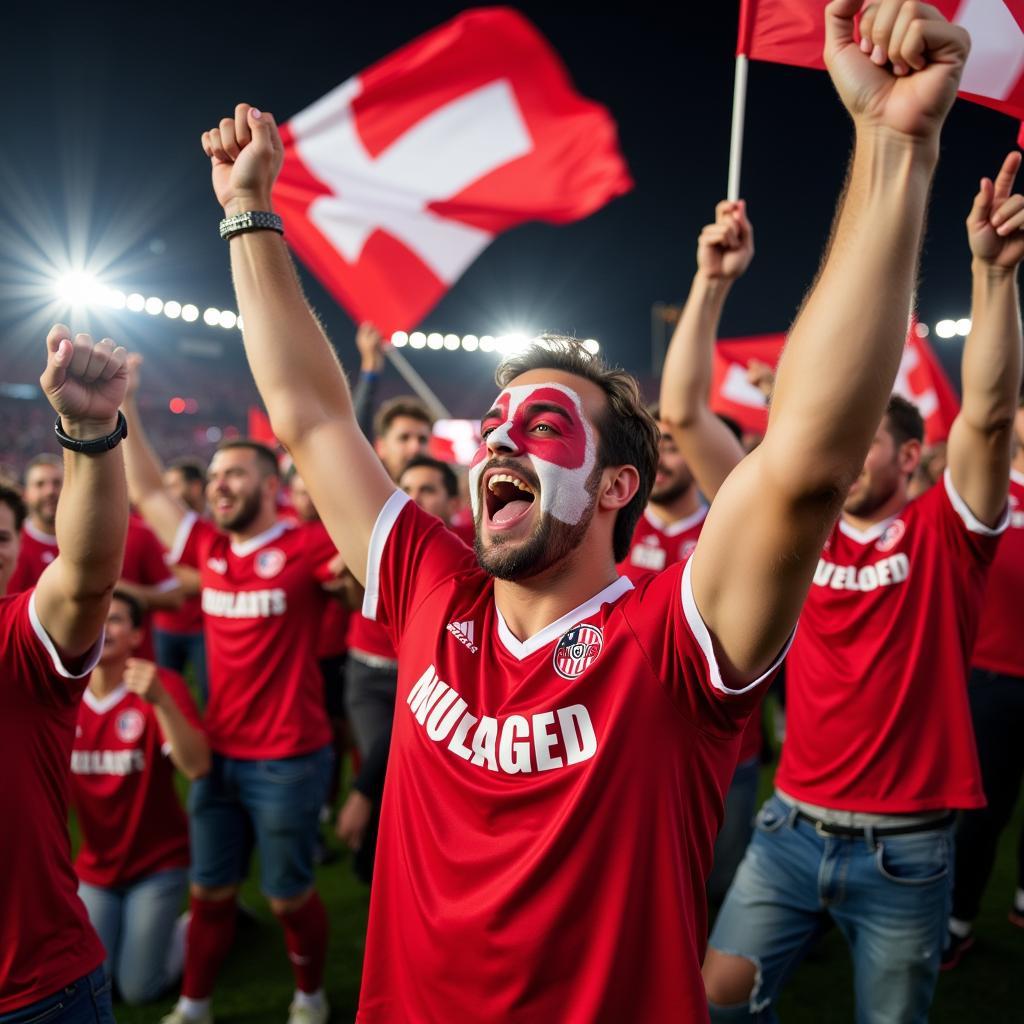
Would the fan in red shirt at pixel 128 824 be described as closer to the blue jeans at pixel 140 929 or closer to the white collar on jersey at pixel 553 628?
the blue jeans at pixel 140 929

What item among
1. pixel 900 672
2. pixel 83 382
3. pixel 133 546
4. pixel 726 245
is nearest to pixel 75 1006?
pixel 83 382

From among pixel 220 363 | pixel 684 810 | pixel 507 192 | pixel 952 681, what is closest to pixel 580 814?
pixel 684 810

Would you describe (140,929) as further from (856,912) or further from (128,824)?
(856,912)

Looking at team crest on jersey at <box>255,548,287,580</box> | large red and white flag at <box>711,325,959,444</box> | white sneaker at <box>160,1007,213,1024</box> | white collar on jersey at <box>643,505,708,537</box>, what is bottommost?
white sneaker at <box>160,1007,213,1024</box>

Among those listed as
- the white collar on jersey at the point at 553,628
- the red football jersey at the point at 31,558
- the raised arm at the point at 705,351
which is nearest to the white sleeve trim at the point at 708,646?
the white collar on jersey at the point at 553,628

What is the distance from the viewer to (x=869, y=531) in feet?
9.12

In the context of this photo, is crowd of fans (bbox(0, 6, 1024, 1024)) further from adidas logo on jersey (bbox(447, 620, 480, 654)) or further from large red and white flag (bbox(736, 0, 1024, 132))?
large red and white flag (bbox(736, 0, 1024, 132))

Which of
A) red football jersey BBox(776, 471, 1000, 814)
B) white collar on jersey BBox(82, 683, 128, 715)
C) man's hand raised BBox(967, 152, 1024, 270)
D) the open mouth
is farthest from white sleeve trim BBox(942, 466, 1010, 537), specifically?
white collar on jersey BBox(82, 683, 128, 715)

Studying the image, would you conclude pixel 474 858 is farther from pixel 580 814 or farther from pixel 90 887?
pixel 90 887

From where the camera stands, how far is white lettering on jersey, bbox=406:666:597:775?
5.07 feet

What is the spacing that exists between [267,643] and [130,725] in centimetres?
81

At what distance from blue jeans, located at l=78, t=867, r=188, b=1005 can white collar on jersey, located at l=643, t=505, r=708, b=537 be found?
2761 millimetres

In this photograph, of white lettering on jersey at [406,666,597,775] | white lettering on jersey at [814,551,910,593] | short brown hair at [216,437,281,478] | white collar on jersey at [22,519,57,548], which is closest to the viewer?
white lettering on jersey at [406,666,597,775]

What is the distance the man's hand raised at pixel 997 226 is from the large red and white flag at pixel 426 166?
2.90 meters
